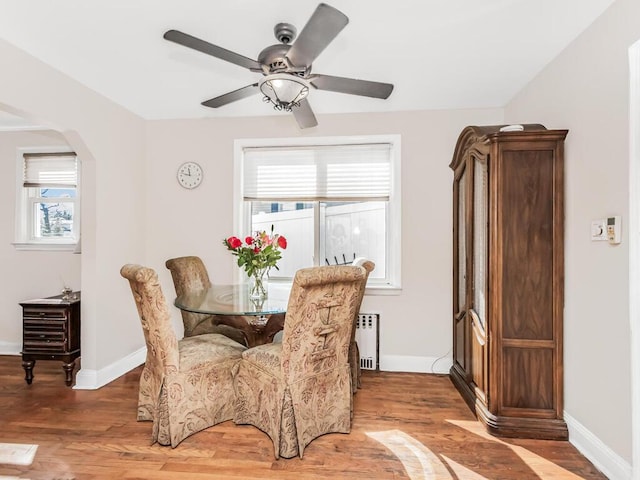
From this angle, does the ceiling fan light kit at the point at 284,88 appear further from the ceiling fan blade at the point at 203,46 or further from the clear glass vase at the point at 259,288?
the clear glass vase at the point at 259,288

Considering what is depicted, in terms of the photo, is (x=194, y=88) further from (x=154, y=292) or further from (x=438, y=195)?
(x=438, y=195)

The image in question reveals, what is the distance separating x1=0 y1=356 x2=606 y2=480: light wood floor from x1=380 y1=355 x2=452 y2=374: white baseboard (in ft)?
2.00

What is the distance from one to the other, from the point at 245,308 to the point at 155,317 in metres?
0.54

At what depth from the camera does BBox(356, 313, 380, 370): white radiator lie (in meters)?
3.47

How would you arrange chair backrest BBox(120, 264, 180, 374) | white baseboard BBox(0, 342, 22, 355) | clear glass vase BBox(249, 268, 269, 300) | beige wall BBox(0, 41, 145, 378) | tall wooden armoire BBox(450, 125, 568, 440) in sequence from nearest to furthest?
1. chair backrest BBox(120, 264, 180, 374)
2. tall wooden armoire BBox(450, 125, 568, 440)
3. beige wall BBox(0, 41, 145, 378)
4. clear glass vase BBox(249, 268, 269, 300)
5. white baseboard BBox(0, 342, 22, 355)

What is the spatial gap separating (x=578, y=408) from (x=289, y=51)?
8.41 ft

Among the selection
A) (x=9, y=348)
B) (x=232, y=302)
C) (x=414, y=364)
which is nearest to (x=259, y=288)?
(x=232, y=302)

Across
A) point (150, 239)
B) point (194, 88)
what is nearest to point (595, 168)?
point (194, 88)

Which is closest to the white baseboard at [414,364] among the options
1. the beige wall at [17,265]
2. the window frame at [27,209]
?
the beige wall at [17,265]

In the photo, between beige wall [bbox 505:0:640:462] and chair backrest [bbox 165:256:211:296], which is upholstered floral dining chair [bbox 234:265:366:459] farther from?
beige wall [bbox 505:0:640:462]

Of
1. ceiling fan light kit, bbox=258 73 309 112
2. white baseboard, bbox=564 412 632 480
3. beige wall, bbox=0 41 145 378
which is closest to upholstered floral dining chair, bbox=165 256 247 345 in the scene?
beige wall, bbox=0 41 145 378

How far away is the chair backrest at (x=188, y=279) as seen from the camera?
3.19 metres

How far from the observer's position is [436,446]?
7.27 ft

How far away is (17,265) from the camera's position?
12.7ft
